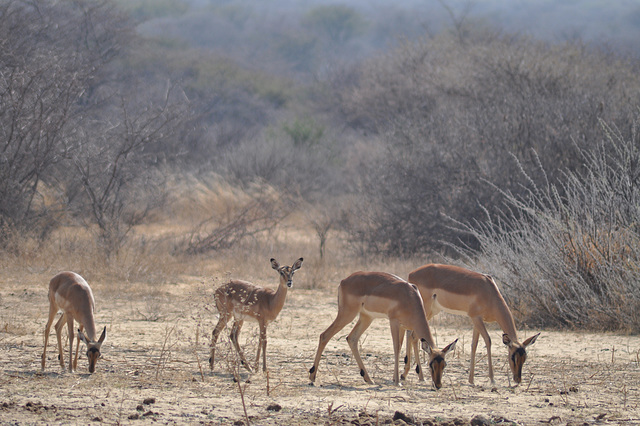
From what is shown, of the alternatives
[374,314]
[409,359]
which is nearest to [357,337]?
[374,314]

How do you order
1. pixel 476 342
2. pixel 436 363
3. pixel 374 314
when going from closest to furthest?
pixel 436 363 < pixel 374 314 < pixel 476 342

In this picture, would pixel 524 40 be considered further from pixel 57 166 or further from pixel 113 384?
pixel 113 384

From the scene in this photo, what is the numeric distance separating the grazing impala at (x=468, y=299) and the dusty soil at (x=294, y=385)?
43 cm

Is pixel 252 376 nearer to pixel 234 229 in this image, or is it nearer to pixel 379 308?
pixel 379 308

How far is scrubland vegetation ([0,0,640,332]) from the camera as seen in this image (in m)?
11.4

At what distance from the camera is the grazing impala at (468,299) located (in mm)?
7820

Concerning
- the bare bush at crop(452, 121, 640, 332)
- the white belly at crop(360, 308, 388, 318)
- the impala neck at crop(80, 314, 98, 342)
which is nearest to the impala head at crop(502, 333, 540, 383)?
the white belly at crop(360, 308, 388, 318)

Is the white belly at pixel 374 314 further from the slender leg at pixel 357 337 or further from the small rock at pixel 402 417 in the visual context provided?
the small rock at pixel 402 417

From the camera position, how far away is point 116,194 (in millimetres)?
16547

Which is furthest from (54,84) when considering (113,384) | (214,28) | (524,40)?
(214,28)

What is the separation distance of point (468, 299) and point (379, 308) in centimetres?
111

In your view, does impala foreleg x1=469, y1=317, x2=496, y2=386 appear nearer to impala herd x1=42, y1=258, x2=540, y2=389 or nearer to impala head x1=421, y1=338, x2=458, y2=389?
impala herd x1=42, y1=258, x2=540, y2=389

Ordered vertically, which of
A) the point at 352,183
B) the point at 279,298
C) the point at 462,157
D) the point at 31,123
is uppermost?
the point at 31,123

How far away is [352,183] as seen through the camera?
29.7 metres
